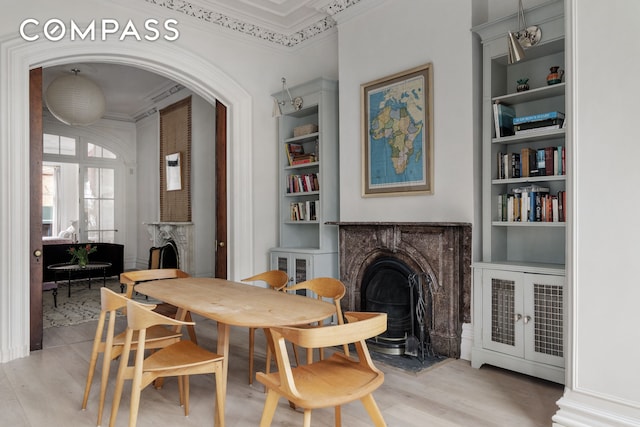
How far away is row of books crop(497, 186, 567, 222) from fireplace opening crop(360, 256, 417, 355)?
3.16ft

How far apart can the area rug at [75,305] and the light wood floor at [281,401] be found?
1.55m

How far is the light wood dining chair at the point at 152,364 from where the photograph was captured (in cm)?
214

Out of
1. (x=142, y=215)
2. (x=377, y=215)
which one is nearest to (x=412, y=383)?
(x=377, y=215)

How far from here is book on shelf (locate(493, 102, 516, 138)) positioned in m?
3.49

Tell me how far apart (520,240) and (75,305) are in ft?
18.7

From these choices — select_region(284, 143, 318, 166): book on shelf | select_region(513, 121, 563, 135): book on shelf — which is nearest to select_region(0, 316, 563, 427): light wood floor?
select_region(513, 121, 563, 135): book on shelf

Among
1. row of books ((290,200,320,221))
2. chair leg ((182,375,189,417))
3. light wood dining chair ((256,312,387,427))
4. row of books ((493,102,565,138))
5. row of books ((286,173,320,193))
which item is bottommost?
chair leg ((182,375,189,417))

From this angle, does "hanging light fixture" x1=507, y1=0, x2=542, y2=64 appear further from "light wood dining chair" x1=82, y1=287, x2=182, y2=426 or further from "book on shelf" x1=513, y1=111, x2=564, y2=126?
"light wood dining chair" x1=82, y1=287, x2=182, y2=426

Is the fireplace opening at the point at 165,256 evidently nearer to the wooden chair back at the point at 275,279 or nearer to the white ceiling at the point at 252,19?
the white ceiling at the point at 252,19

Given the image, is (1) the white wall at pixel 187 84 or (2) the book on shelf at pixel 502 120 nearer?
(2) the book on shelf at pixel 502 120

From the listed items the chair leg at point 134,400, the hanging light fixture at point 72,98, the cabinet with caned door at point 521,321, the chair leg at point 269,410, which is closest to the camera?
the chair leg at point 269,410

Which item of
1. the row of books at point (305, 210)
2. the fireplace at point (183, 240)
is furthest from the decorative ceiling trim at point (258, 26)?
the fireplace at point (183, 240)

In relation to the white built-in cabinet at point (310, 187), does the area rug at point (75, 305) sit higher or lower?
lower

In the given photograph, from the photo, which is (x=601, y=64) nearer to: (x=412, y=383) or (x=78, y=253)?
(x=412, y=383)
